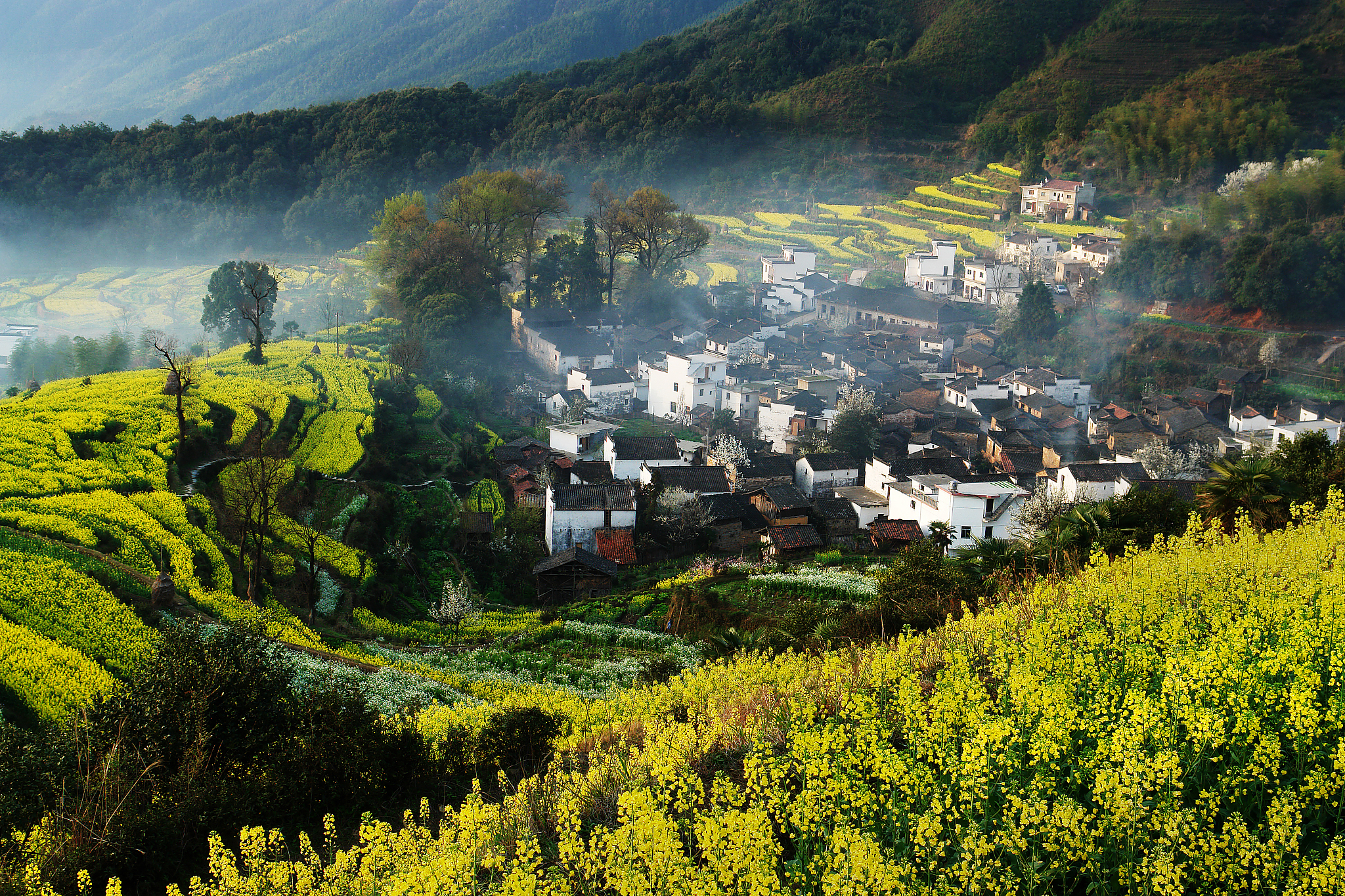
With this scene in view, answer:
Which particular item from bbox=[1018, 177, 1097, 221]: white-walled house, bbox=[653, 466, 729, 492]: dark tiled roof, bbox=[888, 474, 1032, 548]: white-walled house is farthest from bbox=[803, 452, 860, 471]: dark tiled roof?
bbox=[1018, 177, 1097, 221]: white-walled house

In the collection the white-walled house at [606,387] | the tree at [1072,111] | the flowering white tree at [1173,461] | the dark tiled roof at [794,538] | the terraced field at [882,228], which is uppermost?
the tree at [1072,111]

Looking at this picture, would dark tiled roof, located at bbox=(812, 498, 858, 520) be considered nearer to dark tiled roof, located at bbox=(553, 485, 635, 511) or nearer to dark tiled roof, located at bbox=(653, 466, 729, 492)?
dark tiled roof, located at bbox=(653, 466, 729, 492)

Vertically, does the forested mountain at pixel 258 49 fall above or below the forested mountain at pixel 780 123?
above

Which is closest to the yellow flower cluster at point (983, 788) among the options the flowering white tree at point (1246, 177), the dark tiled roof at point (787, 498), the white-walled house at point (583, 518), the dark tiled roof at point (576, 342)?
the white-walled house at point (583, 518)

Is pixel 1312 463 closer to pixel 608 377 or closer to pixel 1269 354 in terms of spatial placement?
pixel 608 377

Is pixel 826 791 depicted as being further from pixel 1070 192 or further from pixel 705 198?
pixel 705 198

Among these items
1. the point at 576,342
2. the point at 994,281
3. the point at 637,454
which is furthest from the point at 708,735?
the point at 994,281

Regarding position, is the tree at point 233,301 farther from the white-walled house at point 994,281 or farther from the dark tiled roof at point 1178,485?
the white-walled house at point 994,281
